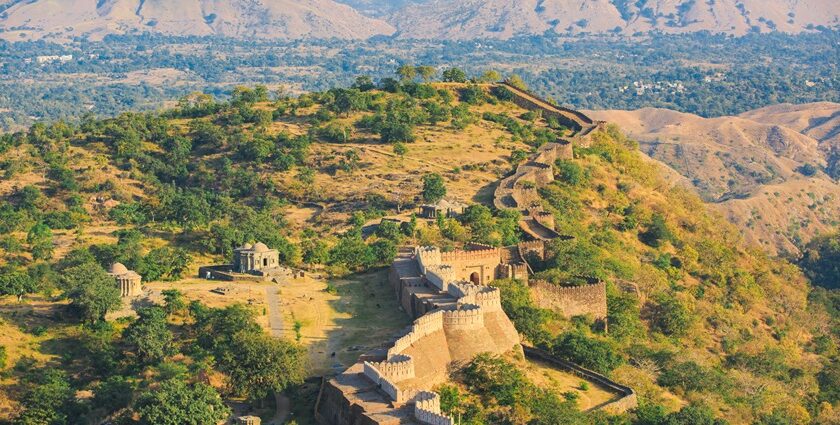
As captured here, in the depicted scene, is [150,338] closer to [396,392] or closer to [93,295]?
[93,295]

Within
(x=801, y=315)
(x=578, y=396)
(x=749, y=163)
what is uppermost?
(x=578, y=396)

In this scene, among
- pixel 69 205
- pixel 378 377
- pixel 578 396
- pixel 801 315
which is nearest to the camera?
pixel 378 377

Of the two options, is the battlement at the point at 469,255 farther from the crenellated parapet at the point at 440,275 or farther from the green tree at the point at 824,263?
the green tree at the point at 824,263

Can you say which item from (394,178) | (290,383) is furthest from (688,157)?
(290,383)

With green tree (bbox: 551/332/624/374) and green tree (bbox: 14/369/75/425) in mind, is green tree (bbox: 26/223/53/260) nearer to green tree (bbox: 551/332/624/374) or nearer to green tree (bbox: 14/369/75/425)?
green tree (bbox: 14/369/75/425)

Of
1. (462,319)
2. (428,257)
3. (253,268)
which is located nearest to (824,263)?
(428,257)

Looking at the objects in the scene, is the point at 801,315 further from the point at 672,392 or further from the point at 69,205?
the point at 69,205

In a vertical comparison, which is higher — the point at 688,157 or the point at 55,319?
the point at 55,319
